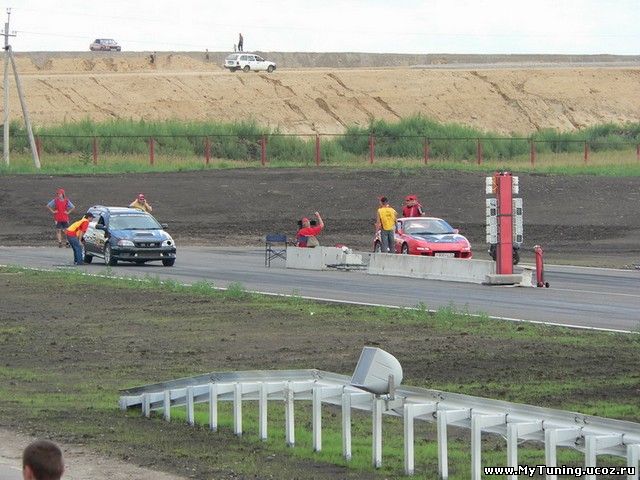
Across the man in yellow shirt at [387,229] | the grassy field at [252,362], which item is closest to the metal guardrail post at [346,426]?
the grassy field at [252,362]

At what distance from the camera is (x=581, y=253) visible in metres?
45.2

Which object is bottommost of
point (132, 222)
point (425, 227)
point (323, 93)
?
point (425, 227)

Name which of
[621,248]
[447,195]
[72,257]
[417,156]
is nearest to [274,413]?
[72,257]

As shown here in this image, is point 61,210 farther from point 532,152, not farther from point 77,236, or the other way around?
point 532,152

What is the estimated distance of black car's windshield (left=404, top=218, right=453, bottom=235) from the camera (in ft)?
132

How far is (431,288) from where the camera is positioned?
33031 mm

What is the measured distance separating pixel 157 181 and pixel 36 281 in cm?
2667

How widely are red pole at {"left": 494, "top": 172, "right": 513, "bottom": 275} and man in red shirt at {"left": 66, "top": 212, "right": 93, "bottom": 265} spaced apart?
12250 millimetres

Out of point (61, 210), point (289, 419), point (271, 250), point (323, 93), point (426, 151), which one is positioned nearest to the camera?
point (289, 419)

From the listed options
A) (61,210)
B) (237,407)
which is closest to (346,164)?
(61,210)

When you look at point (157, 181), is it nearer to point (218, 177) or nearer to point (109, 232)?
point (218, 177)

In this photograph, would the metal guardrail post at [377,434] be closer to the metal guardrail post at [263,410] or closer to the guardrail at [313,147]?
the metal guardrail post at [263,410]

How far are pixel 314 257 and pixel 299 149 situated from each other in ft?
117

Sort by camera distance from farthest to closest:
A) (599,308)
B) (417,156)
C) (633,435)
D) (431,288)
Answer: (417,156)
(431,288)
(599,308)
(633,435)
